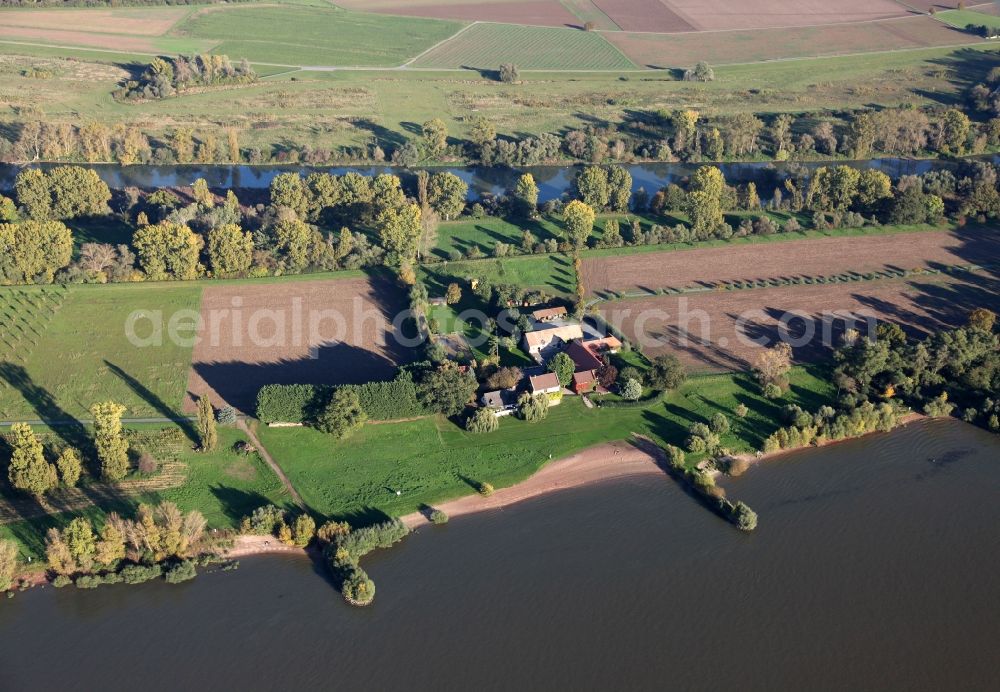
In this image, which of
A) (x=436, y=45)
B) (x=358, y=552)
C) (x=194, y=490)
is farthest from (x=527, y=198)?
(x=436, y=45)

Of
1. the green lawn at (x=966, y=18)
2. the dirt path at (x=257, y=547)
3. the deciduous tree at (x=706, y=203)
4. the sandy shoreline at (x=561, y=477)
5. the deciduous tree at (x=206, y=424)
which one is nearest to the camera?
the dirt path at (x=257, y=547)

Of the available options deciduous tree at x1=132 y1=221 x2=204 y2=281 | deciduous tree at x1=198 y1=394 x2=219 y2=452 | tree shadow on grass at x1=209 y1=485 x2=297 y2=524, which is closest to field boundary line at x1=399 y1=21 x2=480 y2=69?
deciduous tree at x1=132 y1=221 x2=204 y2=281

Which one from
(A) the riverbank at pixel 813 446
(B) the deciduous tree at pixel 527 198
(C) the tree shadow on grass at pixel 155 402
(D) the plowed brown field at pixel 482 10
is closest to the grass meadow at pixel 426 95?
(B) the deciduous tree at pixel 527 198

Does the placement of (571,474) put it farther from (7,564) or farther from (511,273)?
(7,564)

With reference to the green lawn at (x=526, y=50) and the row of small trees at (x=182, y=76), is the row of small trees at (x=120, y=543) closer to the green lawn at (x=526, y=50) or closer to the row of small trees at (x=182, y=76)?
the row of small trees at (x=182, y=76)

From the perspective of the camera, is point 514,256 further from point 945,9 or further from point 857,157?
point 945,9

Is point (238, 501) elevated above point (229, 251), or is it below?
below

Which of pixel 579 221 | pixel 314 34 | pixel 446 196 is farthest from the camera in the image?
pixel 314 34
